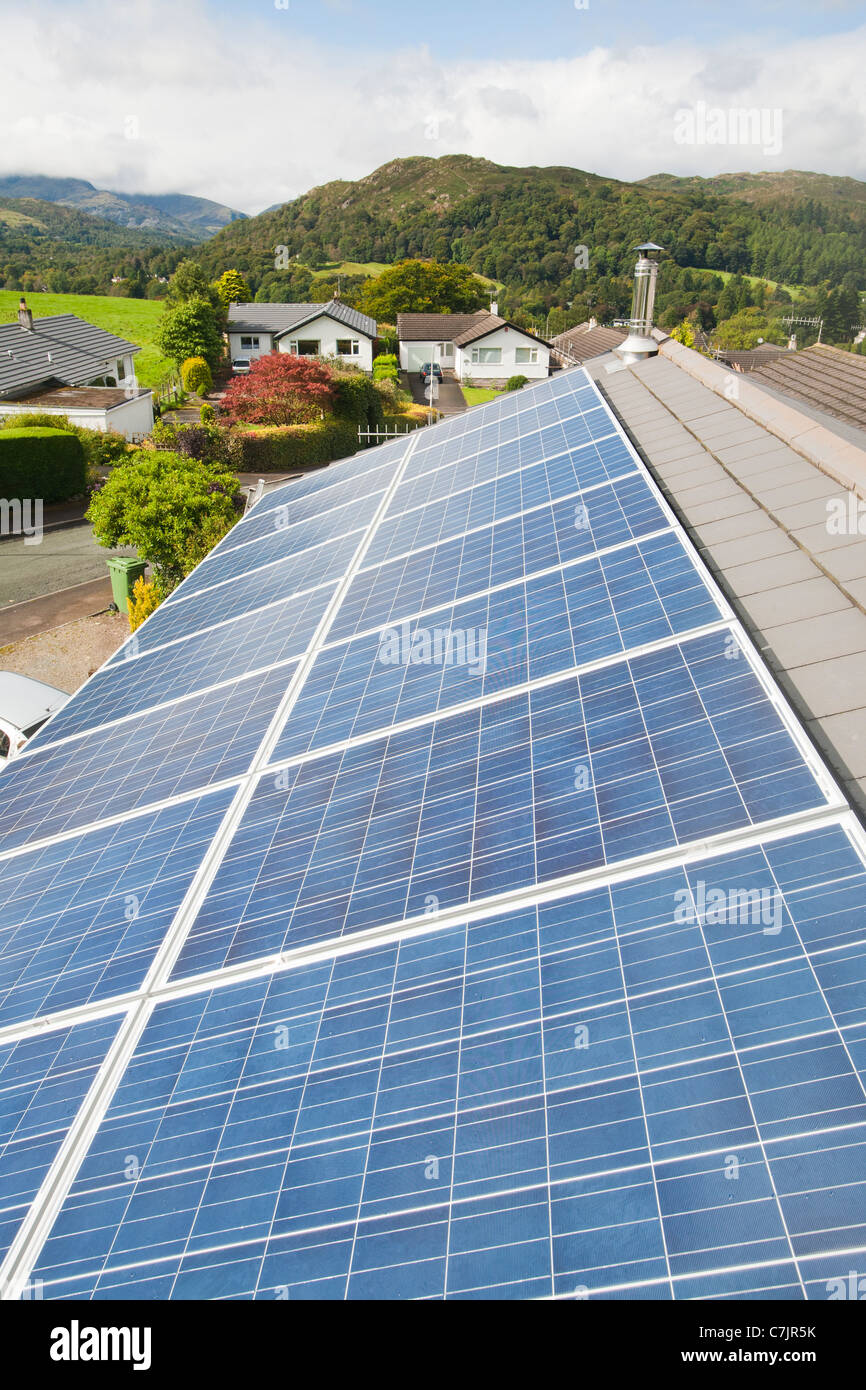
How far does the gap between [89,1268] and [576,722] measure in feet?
14.6

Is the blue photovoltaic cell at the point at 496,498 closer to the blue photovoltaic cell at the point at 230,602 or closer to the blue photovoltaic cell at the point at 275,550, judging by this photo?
the blue photovoltaic cell at the point at 230,602

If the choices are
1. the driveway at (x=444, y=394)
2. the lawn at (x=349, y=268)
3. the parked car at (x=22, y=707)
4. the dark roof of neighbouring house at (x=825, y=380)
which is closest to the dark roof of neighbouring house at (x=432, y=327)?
the driveway at (x=444, y=394)

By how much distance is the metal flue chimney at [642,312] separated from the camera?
1866cm

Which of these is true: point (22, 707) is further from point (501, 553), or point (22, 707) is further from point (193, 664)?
point (501, 553)

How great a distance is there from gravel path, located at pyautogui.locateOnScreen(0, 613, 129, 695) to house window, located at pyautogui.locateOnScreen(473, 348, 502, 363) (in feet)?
180

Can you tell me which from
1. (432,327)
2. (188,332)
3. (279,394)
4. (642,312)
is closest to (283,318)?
Result: (432,327)

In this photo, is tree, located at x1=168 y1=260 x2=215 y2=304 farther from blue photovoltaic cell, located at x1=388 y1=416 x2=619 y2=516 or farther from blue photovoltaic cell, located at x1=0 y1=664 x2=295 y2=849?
blue photovoltaic cell, located at x1=0 y1=664 x2=295 y2=849

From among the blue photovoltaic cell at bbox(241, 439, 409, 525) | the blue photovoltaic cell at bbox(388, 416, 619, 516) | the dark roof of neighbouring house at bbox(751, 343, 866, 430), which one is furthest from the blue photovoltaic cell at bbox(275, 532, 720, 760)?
the dark roof of neighbouring house at bbox(751, 343, 866, 430)

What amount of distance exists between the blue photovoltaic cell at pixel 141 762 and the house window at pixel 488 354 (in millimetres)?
70230

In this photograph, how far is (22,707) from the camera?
1814 cm

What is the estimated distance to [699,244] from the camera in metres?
188

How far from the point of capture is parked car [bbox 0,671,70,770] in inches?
684

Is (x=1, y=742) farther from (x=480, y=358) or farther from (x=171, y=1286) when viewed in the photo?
(x=480, y=358)

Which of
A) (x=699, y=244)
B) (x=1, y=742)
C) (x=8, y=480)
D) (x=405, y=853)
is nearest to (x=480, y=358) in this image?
(x=8, y=480)
